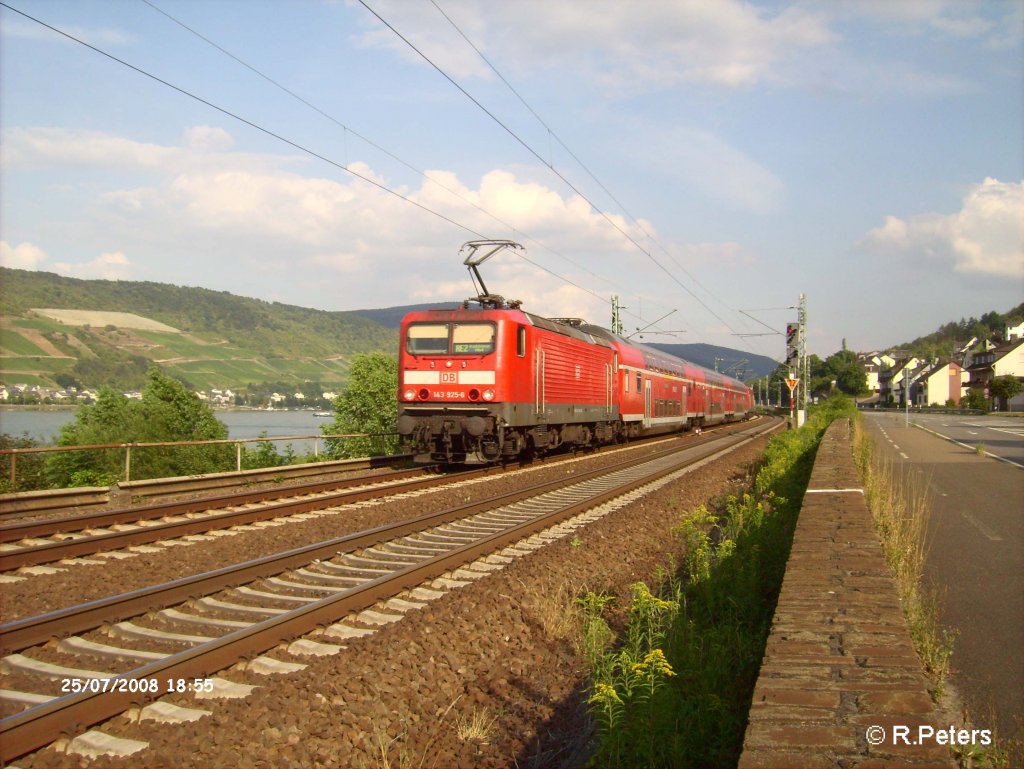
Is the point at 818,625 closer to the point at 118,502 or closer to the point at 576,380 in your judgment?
the point at 118,502

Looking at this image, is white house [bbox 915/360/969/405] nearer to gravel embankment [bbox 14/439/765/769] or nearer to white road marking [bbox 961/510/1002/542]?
white road marking [bbox 961/510/1002/542]

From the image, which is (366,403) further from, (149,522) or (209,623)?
(209,623)

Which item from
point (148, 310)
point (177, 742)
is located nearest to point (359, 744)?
point (177, 742)

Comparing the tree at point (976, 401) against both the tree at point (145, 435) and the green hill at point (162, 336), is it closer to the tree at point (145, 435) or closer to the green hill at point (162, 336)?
the green hill at point (162, 336)

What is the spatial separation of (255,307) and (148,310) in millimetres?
15081

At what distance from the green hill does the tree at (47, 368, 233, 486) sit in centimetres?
302

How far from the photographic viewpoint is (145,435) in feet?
79.7

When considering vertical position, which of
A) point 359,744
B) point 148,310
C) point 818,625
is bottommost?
point 359,744

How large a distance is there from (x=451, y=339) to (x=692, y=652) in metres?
12.5

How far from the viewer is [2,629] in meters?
5.29

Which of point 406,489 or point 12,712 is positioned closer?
point 12,712

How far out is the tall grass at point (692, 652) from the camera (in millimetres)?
3732
